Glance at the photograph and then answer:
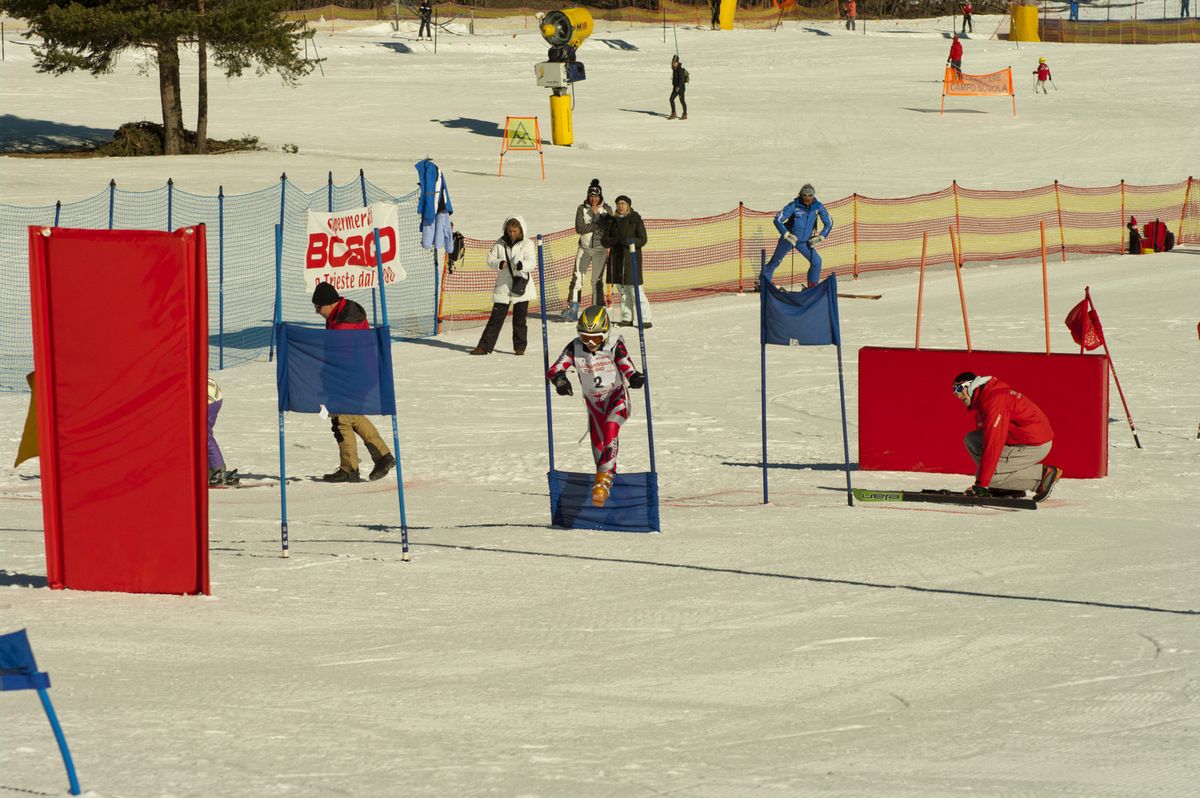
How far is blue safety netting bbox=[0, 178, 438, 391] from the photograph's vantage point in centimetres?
2198

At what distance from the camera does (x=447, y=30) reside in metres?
65.1

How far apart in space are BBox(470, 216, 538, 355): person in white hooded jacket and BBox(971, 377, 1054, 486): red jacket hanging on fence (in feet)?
28.7

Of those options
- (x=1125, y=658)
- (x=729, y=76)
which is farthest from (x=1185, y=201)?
(x=1125, y=658)

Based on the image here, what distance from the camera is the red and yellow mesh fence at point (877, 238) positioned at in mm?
26672

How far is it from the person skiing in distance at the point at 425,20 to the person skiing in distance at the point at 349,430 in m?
48.2

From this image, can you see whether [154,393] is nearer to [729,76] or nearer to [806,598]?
[806,598]

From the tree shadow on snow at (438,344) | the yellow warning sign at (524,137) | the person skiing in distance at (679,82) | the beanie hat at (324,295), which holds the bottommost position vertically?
the tree shadow on snow at (438,344)

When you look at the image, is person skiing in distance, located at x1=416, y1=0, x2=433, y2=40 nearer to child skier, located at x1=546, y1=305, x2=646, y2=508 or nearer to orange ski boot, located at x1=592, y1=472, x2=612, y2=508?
child skier, located at x1=546, y1=305, x2=646, y2=508

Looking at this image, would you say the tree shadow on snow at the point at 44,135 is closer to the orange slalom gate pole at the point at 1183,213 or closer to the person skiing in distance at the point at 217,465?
the orange slalom gate pole at the point at 1183,213

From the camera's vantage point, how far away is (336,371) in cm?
1050

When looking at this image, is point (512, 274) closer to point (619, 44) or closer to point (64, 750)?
point (64, 750)

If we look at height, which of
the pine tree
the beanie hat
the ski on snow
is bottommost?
the ski on snow

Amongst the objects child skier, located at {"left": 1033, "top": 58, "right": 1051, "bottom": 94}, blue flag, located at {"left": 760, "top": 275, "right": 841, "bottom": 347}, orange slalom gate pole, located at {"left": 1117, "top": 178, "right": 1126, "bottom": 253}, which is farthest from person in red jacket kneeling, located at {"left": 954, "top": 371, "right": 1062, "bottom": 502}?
child skier, located at {"left": 1033, "top": 58, "right": 1051, "bottom": 94}

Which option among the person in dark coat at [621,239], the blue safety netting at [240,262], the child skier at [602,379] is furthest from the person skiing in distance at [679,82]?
the child skier at [602,379]
